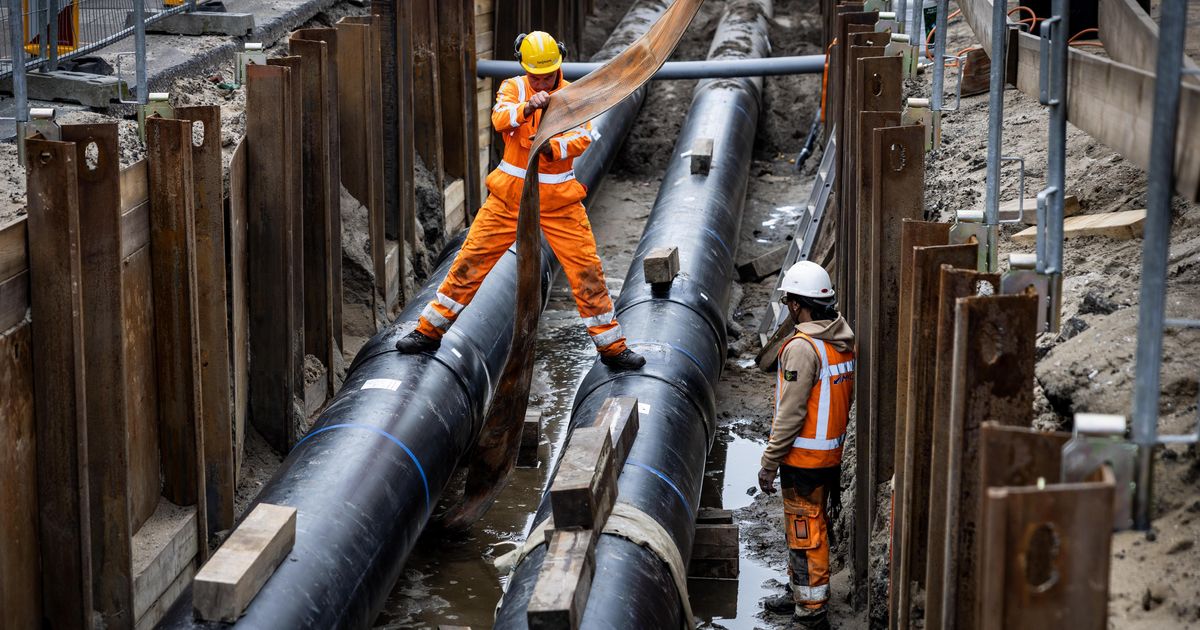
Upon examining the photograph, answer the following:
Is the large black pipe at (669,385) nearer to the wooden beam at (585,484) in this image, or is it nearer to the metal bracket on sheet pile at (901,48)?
the wooden beam at (585,484)

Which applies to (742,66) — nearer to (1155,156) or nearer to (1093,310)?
(1093,310)

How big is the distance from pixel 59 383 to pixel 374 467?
1.46 metres

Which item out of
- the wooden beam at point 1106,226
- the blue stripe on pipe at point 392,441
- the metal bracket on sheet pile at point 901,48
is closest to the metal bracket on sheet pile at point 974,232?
the wooden beam at point 1106,226

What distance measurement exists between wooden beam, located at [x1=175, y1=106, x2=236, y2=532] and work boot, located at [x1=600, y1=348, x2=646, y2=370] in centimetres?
196

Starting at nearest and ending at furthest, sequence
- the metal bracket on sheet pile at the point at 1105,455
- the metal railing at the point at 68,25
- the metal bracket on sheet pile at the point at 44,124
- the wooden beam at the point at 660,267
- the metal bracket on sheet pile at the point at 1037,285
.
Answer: the metal bracket on sheet pile at the point at 1105,455
the metal bracket on sheet pile at the point at 1037,285
the metal bracket on sheet pile at the point at 44,124
the wooden beam at the point at 660,267
the metal railing at the point at 68,25

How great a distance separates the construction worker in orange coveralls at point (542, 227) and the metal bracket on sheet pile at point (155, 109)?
1617 mm

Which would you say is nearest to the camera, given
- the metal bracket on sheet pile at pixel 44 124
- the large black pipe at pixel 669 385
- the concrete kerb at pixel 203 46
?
the large black pipe at pixel 669 385

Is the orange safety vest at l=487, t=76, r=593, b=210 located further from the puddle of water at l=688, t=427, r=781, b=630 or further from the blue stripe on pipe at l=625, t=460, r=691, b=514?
the puddle of water at l=688, t=427, r=781, b=630

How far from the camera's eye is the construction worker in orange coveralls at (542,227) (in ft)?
21.5

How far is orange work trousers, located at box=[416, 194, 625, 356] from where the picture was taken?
6.62 metres

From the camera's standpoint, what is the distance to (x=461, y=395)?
6707 millimetres

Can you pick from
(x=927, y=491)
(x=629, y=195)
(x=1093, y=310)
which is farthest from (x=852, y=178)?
(x=629, y=195)

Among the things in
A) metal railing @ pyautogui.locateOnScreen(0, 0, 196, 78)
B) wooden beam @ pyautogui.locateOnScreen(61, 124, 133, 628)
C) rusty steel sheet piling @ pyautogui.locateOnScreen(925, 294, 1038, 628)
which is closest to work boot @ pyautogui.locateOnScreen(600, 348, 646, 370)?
wooden beam @ pyautogui.locateOnScreen(61, 124, 133, 628)

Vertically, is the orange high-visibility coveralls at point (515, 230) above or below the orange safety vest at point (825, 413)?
above
